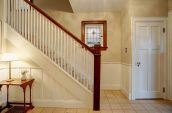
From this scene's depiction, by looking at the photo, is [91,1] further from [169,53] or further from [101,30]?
[169,53]

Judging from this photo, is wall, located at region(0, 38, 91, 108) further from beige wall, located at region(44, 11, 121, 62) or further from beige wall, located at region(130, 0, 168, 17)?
beige wall, located at region(130, 0, 168, 17)

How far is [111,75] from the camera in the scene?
7.02m

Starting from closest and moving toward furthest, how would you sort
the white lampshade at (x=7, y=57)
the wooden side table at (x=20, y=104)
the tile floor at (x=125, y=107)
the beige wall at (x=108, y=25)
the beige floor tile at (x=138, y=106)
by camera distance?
the wooden side table at (x=20, y=104) → the white lampshade at (x=7, y=57) → the tile floor at (x=125, y=107) → the beige floor tile at (x=138, y=106) → the beige wall at (x=108, y=25)

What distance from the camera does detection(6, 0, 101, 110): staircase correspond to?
4727 mm

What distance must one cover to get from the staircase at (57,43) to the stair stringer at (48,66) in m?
0.06

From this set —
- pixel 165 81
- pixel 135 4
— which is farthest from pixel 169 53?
pixel 135 4

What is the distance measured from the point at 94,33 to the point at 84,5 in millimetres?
1150

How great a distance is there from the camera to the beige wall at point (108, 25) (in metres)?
6.96

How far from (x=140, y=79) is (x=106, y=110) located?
1543 mm

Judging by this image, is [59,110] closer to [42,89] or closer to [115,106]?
[42,89]

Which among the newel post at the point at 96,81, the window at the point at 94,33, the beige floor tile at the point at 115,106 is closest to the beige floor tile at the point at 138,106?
the beige floor tile at the point at 115,106

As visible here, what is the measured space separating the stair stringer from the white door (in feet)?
5.40

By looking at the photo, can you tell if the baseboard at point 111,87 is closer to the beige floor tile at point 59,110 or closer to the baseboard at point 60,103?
the baseboard at point 60,103

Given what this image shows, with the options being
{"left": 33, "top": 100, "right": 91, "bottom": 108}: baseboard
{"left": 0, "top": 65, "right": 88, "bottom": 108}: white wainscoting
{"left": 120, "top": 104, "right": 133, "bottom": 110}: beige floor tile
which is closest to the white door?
{"left": 120, "top": 104, "right": 133, "bottom": 110}: beige floor tile
